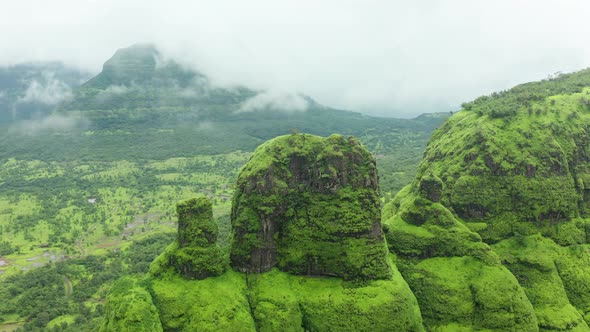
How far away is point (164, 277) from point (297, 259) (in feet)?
35.5

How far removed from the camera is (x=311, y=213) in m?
32.5

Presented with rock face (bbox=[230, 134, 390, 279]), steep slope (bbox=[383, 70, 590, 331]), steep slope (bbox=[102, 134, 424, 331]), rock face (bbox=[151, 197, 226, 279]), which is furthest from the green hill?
steep slope (bbox=[383, 70, 590, 331])

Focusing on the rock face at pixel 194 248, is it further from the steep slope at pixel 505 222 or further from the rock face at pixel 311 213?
the steep slope at pixel 505 222

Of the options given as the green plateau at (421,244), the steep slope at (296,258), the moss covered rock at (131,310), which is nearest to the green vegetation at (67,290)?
the moss covered rock at (131,310)

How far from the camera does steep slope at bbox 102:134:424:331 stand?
1121 inches

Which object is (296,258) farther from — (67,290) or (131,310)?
(67,290)

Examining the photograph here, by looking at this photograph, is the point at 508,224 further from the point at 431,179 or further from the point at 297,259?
the point at 297,259

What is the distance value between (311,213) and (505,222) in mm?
25212

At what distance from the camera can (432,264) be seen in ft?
120

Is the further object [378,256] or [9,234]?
[9,234]

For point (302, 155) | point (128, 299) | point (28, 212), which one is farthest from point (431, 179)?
point (28, 212)

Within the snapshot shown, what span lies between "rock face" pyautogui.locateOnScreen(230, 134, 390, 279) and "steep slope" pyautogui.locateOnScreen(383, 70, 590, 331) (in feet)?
23.8

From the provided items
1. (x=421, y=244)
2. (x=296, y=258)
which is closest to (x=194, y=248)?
(x=296, y=258)

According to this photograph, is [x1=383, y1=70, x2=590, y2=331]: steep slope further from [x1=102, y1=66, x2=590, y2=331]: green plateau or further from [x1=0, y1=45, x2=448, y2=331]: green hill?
[x1=0, y1=45, x2=448, y2=331]: green hill
